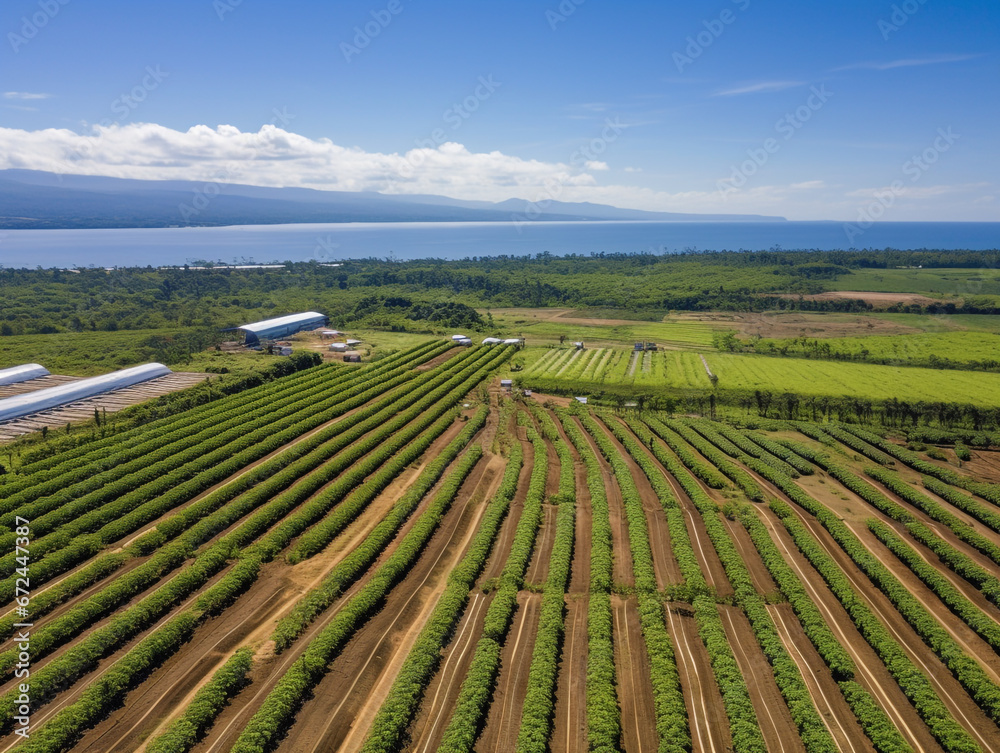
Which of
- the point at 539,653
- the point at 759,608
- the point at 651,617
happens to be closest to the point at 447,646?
the point at 539,653

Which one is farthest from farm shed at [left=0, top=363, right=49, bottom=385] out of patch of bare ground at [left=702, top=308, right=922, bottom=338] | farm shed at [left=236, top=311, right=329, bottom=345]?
patch of bare ground at [left=702, top=308, right=922, bottom=338]

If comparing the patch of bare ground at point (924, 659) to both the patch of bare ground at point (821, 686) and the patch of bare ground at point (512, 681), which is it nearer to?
the patch of bare ground at point (821, 686)

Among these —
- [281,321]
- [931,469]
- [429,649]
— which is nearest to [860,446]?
[931,469]

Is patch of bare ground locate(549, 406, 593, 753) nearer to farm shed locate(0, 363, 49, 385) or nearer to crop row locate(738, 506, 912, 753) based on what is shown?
crop row locate(738, 506, 912, 753)

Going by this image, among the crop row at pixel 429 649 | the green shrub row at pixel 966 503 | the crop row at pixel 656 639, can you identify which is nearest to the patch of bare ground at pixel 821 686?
the crop row at pixel 656 639

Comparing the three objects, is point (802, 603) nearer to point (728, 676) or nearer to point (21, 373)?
point (728, 676)

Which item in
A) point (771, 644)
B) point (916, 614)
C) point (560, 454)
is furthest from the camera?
point (560, 454)
